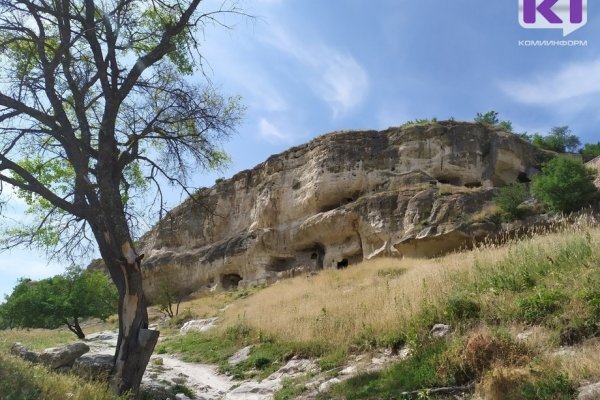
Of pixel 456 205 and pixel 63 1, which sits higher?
pixel 63 1

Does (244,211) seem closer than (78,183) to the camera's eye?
No

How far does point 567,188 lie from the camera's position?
69.3 feet

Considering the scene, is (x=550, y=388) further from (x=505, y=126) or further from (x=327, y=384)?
(x=505, y=126)

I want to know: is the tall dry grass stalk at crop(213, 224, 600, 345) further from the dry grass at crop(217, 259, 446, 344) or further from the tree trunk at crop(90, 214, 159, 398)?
the tree trunk at crop(90, 214, 159, 398)

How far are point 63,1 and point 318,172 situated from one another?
2723 centimetres

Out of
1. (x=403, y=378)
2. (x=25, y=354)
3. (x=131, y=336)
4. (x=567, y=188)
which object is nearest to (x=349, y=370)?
(x=403, y=378)

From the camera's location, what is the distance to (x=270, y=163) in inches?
1591

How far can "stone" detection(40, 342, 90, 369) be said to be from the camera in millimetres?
8500

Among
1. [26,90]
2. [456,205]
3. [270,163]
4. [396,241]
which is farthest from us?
[270,163]

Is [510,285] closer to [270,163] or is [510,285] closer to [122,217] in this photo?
[122,217]

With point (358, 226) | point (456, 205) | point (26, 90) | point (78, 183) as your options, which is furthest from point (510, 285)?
point (358, 226)

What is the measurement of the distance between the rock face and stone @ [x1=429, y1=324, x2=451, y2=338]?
1788 cm

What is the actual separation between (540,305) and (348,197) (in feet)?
93.5

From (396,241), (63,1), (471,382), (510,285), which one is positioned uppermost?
(63,1)
